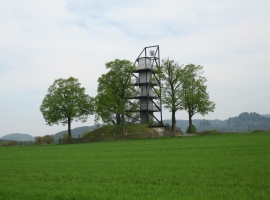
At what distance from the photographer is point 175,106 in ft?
180

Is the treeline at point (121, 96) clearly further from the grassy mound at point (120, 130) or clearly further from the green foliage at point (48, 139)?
the green foliage at point (48, 139)

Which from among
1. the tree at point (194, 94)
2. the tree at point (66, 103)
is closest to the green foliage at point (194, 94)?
the tree at point (194, 94)

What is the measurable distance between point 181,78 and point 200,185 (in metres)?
48.8

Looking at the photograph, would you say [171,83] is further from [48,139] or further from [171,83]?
[48,139]

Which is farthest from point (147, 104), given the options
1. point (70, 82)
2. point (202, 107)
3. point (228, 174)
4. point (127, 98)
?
point (228, 174)

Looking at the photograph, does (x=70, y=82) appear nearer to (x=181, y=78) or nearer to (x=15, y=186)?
(x=181, y=78)

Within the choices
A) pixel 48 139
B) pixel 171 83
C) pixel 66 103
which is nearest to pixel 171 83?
pixel 171 83

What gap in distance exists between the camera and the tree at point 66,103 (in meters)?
60.1

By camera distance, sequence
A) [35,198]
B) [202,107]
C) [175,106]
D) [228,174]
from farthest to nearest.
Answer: [202,107] < [175,106] < [228,174] < [35,198]

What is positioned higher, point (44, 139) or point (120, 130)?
point (120, 130)

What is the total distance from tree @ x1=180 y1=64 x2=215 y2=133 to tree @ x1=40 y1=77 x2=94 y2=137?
2005 cm

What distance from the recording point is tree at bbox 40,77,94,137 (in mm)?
60062

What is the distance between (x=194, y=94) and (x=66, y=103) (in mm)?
25432

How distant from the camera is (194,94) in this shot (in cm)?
5897
